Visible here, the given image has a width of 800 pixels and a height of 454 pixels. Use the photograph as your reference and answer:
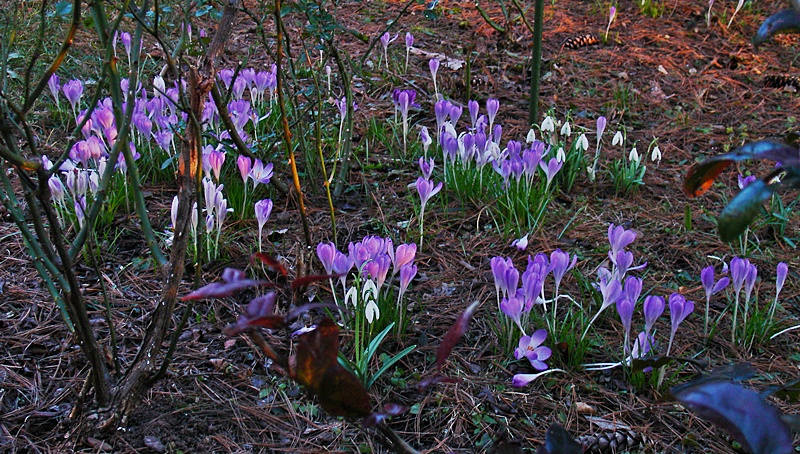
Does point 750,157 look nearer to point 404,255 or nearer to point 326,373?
point 326,373

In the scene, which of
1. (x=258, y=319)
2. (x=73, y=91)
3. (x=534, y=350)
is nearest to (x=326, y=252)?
(x=534, y=350)

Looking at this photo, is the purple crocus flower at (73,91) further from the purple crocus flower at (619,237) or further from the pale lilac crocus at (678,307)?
the pale lilac crocus at (678,307)

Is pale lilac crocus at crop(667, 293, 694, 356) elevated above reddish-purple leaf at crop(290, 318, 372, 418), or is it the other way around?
reddish-purple leaf at crop(290, 318, 372, 418)

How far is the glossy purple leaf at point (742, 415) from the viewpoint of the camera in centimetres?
82

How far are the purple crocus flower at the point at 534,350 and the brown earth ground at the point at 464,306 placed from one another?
0.10 meters

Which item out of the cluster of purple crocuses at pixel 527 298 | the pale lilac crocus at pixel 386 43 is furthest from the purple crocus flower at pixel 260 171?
the pale lilac crocus at pixel 386 43

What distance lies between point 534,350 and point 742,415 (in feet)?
4.04

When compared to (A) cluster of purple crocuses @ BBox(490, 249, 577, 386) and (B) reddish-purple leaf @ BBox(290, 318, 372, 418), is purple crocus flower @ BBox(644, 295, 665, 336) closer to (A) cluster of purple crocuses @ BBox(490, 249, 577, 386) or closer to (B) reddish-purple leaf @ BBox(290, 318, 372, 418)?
(A) cluster of purple crocuses @ BBox(490, 249, 577, 386)

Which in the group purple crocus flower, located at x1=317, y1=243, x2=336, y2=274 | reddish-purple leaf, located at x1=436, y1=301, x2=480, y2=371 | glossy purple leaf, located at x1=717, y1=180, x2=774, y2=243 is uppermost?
glossy purple leaf, located at x1=717, y1=180, x2=774, y2=243

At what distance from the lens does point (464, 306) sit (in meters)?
2.51

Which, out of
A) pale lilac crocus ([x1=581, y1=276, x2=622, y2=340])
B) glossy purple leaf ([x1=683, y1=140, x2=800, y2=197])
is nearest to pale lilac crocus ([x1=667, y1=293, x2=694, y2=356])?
pale lilac crocus ([x1=581, y1=276, x2=622, y2=340])

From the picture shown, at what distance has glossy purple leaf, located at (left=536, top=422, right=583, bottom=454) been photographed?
101cm

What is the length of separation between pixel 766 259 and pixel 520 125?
1627 mm

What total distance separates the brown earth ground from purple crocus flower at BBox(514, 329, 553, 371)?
0.10 metres
